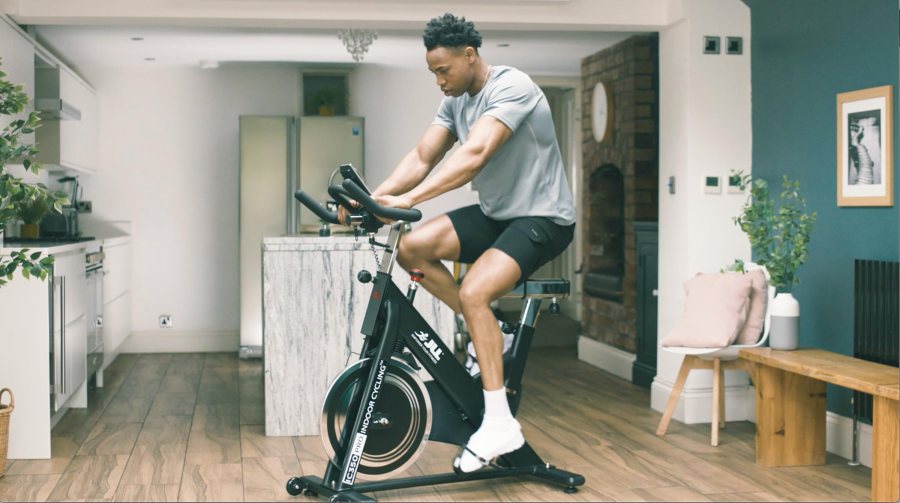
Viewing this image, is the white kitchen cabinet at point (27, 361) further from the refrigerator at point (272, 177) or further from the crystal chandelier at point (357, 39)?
the refrigerator at point (272, 177)

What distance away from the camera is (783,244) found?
4.40 metres

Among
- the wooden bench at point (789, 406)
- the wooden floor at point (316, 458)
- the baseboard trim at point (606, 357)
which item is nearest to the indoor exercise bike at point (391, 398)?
the wooden floor at point (316, 458)

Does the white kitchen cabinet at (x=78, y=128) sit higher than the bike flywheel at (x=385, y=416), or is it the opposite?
the white kitchen cabinet at (x=78, y=128)

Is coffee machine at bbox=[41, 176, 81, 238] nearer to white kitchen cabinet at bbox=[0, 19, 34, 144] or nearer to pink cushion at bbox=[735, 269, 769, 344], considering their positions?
white kitchen cabinet at bbox=[0, 19, 34, 144]

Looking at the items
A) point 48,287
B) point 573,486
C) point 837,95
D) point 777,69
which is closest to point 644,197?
point 777,69

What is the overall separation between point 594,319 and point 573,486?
3.56 metres

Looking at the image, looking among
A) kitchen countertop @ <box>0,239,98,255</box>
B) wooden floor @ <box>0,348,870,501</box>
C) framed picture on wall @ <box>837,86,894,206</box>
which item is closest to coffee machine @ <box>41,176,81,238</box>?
kitchen countertop @ <box>0,239,98,255</box>

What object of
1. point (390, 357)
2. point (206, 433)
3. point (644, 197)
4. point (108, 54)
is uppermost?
point (108, 54)

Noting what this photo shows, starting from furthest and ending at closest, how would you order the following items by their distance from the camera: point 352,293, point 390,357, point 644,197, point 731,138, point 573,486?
point 644,197 < point 731,138 < point 352,293 < point 573,486 < point 390,357

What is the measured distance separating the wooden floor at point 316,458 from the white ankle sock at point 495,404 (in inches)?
13.4

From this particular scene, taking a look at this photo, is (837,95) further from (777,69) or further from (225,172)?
(225,172)

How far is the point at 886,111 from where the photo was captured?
391 centimetres

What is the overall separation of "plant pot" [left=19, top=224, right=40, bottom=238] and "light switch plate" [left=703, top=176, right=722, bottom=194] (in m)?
3.87

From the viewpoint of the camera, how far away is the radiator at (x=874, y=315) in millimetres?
3822
